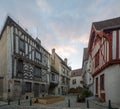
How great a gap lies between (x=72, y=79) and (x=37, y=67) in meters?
35.3

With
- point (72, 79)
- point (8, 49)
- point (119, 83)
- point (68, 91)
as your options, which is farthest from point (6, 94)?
point (72, 79)

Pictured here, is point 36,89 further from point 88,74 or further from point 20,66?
point 88,74

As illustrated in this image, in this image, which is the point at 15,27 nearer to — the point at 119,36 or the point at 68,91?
the point at 119,36

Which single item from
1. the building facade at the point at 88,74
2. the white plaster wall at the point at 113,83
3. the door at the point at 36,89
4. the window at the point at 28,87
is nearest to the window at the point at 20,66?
the window at the point at 28,87

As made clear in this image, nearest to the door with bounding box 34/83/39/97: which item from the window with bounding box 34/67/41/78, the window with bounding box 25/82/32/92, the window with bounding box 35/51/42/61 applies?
the window with bounding box 34/67/41/78

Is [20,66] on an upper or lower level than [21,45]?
lower

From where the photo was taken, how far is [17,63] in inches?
923

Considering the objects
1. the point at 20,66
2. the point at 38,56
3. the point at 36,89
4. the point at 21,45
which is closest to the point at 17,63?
the point at 20,66

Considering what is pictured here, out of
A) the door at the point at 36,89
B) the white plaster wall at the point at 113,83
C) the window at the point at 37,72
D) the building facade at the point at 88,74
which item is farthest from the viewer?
the building facade at the point at 88,74

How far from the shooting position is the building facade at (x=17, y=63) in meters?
22.0

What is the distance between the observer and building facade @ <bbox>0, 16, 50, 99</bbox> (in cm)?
2197

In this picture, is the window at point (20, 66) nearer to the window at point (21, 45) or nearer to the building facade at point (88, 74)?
the window at point (21, 45)

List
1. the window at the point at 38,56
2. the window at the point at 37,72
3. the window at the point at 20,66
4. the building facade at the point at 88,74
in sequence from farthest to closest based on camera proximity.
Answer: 1. the building facade at the point at 88,74
2. the window at the point at 38,56
3. the window at the point at 37,72
4. the window at the point at 20,66

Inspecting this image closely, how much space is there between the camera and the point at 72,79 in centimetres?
6475
